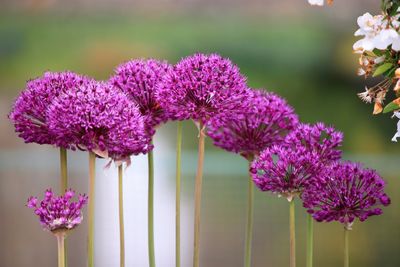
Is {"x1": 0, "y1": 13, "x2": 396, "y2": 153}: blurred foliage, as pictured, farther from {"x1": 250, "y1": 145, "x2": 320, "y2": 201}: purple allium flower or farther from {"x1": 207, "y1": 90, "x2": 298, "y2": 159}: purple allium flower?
{"x1": 250, "y1": 145, "x2": 320, "y2": 201}: purple allium flower

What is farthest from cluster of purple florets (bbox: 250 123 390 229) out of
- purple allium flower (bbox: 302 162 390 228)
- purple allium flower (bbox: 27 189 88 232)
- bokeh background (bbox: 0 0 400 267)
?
bokeh background (bbox: 0 0 400 267)

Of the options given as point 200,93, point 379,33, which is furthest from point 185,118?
point 379,33

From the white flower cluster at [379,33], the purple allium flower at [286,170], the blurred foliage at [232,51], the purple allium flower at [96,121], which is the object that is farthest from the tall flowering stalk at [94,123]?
the blurred foliage at [232,51]

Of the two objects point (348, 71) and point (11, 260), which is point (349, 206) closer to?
point (11, 260)

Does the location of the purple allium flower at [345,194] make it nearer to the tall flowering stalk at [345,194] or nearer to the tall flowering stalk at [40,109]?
the tall flowering stalk at [345,194]

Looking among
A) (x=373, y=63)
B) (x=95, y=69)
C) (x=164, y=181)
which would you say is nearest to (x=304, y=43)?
(x=95, y=69)

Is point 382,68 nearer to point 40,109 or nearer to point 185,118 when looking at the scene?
point 185,118
